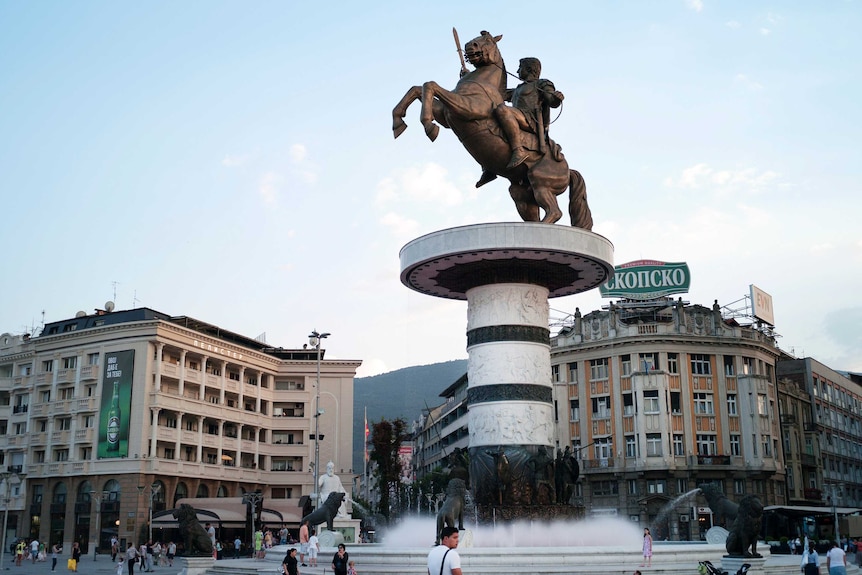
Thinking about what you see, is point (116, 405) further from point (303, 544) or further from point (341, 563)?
point (341, 563)

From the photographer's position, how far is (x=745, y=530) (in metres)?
20.6

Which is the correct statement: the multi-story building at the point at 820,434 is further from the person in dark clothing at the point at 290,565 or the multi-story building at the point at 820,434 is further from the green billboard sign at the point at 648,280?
the person in dark clothing at the point at 290,565

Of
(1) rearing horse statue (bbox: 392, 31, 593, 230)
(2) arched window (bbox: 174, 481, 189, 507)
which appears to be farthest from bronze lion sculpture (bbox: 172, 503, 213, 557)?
(2) arched window (bbox: 174, 481, 189, 507)

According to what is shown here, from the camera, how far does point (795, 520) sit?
62.9 metres

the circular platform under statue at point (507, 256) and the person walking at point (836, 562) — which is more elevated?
the circular platform under statue at point (507, 256)

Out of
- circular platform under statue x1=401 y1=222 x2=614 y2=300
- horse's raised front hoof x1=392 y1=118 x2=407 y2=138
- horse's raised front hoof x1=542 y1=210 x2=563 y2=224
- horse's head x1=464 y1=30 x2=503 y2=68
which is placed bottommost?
circular platform under statue x1=401 y1=222 x2=614 y2=300

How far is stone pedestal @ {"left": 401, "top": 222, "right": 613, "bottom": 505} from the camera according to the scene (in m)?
23.1

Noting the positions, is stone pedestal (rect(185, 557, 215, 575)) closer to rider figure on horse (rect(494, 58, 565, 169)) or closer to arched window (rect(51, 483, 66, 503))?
rider figure on horse (rect(494, 58, 565, 169))

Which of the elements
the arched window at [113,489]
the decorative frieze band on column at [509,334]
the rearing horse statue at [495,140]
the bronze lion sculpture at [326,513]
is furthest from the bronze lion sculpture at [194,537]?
the arched window at [113,489]

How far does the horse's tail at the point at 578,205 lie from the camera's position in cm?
2625

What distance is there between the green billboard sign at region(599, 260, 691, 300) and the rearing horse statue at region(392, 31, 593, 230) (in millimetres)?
37777

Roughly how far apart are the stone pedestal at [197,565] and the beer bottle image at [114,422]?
37.9 meters

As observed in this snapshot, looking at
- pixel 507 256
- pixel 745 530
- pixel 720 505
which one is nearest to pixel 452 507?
pixel 745 530

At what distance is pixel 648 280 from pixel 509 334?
41.8 m
